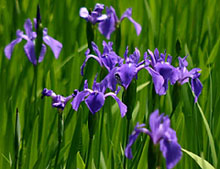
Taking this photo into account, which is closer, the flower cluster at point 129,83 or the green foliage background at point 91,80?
the flower cluster at point 129,83

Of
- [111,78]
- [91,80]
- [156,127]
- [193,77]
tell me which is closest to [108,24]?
[91,80]

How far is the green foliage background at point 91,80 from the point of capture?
1466 millimetres

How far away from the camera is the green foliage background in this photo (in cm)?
147

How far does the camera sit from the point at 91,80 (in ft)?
5.71

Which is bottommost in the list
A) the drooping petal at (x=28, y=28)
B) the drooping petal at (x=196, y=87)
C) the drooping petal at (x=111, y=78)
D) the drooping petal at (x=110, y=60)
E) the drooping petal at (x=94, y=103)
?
the drooping petal at (x=94, y=103)

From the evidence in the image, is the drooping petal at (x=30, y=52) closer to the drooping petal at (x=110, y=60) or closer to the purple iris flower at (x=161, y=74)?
the drooping petal at (x=110, y=60)

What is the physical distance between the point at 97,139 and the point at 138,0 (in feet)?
4.37

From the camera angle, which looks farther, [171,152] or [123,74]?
[123,74]

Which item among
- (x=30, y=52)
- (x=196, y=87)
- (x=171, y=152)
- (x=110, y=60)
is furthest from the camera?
(x=30, y=52)

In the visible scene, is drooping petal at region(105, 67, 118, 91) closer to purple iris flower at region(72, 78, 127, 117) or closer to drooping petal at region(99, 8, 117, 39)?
purple iris flower at region(72, 78, 127, 117)

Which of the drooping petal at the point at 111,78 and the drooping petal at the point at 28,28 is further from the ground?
the drooping petal at the point at 28,28

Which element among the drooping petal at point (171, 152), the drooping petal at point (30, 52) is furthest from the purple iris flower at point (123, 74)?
the drooping petal at point (30, 52)

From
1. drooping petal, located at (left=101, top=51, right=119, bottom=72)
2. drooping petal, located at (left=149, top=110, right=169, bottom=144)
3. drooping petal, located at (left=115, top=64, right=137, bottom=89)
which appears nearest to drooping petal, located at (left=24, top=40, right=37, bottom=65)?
drooping petal, located at (left=101, top=51, right=119, bottom=72)

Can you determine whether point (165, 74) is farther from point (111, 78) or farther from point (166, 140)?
point (166, 140)
